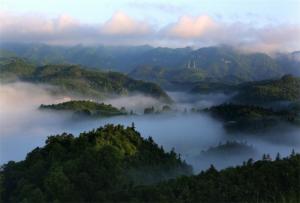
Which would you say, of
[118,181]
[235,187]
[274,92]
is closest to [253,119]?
[274,92]

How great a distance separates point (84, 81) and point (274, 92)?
7298cm

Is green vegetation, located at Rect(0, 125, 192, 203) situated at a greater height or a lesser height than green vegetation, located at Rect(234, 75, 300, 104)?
lesser

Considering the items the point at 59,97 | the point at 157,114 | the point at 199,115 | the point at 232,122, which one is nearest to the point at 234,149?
the point at 232,122

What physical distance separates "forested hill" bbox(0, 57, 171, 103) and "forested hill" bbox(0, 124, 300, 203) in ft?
453

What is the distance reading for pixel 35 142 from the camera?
4264 inches

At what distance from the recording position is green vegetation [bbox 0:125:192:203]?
25.5 metres

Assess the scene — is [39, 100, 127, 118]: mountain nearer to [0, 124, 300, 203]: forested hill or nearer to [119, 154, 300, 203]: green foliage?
[0, 124, 300, 203]: forested hill

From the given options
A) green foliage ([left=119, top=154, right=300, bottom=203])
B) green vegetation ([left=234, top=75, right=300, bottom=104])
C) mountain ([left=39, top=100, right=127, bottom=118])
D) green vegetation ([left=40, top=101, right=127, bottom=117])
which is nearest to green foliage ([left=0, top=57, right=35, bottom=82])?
mountain ([left=39, top=100, right=127, bottom=118])

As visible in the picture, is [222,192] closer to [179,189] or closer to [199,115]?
[179,189]

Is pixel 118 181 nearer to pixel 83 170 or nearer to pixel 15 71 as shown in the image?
pixel 83 170

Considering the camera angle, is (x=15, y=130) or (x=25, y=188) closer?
(x=25, y=188)

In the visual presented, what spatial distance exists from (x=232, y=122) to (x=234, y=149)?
19150 mm

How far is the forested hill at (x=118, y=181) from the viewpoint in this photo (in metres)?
24.5

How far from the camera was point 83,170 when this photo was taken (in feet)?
89.0
